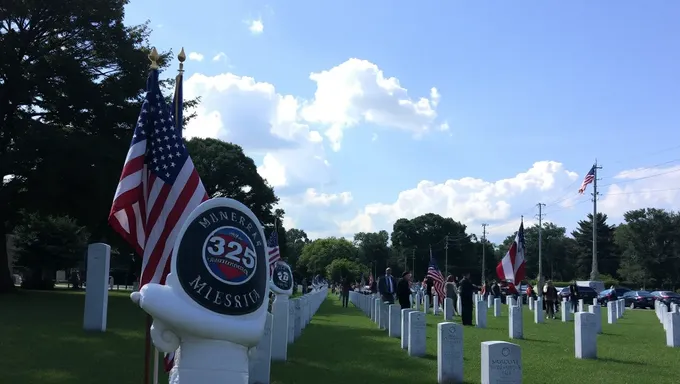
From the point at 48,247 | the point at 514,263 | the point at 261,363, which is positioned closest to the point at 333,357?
the point at 261,363

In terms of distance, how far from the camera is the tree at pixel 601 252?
105m

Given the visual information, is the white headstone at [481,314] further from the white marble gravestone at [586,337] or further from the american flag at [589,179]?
the american flag at [589,179]

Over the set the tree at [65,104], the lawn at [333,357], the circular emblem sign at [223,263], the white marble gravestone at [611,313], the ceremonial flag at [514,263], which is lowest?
the lawn at [333,357]

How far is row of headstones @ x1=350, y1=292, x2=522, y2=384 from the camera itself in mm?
7613

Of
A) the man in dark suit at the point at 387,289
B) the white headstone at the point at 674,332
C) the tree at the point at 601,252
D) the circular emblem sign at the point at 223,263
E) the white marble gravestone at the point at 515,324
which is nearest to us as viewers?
the circular emblem sign at the point at 223,263

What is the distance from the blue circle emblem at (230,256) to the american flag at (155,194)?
221 centimetres

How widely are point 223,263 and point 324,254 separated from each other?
10530 centimetres

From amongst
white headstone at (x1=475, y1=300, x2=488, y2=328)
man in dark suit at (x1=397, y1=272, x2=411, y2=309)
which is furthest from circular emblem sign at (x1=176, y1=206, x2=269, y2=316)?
white headstone at (x1=475, y1=300, x2=488, y2=328)

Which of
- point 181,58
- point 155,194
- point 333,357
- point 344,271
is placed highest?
point 181,58

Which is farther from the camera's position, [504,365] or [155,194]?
[504,365]

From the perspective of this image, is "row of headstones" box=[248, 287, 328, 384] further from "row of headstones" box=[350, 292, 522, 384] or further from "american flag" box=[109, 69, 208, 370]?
"row of headstones" box=[350, 292, 522, 384]

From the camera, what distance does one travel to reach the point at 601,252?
105562 mm

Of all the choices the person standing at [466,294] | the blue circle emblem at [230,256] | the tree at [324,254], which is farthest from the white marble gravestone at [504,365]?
the tree at [324,254]

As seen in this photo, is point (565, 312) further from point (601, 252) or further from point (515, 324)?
Answer: point (601, 252)
